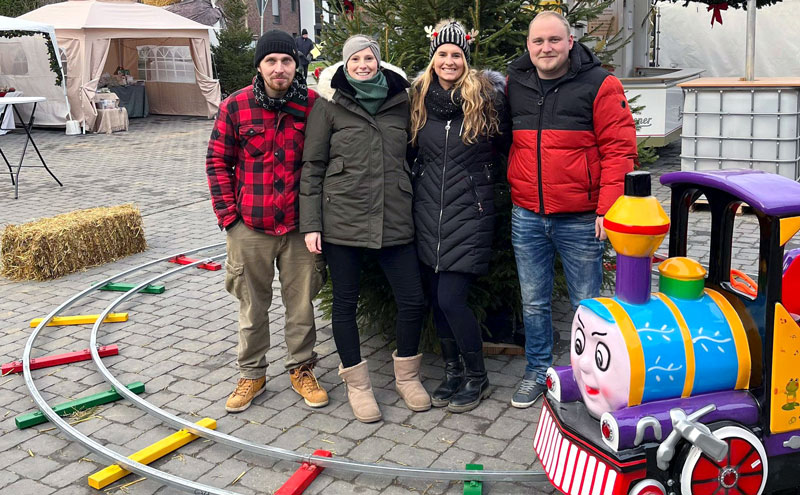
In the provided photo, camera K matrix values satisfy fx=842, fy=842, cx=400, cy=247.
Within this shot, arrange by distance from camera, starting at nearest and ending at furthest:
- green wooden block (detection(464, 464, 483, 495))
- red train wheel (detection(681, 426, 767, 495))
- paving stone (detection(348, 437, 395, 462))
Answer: red train wheel (detection(681, 426, 767, 495)) → green wooden block (detection(464, 464, 483, 495)) → paving stone (detection(348, 437, 395, 462))

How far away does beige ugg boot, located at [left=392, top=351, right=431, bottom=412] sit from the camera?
4699mm

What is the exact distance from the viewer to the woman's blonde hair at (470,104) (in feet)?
14.1

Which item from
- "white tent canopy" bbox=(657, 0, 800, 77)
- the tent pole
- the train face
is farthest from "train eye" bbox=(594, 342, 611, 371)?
"white tent canopy" bbox=(657, 0, 800, 77)

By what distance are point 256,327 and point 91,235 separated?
13.2ft

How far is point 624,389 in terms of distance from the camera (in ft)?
10.8

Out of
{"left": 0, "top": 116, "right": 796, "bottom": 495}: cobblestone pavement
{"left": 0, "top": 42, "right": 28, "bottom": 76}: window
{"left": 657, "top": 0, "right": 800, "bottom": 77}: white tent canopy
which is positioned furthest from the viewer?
{"left": 0, "top": 42, "right": 28, "bottom": 76}: window

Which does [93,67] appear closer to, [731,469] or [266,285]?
[266,285]

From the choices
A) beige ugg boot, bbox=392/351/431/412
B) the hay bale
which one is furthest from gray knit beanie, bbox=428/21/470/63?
the hay bale

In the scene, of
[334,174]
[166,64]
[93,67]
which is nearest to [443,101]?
[334,174]

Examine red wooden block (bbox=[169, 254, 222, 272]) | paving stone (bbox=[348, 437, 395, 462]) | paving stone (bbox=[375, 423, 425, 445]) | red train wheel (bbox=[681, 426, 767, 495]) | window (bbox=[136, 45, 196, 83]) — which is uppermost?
window (bbox=[136, 45, 196, 83])

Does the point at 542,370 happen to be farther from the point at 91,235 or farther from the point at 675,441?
the point at 91,235

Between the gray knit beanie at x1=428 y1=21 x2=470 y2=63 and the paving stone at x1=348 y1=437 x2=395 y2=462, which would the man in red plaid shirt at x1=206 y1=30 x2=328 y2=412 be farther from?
the gray knit beanie at x1=428 y1=21 x2=470 y2=63

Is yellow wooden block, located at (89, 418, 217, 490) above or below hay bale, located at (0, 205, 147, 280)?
below

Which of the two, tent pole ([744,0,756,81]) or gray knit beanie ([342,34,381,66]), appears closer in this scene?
gray knit beanie ([342,34,381,66])
